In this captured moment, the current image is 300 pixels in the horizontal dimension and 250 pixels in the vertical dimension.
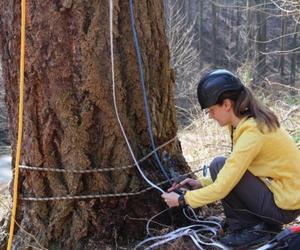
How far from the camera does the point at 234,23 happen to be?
30.7 meters

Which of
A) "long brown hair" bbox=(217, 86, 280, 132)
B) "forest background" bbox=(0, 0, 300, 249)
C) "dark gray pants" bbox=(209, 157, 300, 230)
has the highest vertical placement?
"long brown hair" bbox=(217, 86, 280, 132)

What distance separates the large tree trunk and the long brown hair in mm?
547

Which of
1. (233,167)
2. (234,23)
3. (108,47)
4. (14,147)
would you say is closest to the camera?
(233,167)

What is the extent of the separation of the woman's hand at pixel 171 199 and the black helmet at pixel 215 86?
544 mm

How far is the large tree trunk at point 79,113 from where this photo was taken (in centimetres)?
293

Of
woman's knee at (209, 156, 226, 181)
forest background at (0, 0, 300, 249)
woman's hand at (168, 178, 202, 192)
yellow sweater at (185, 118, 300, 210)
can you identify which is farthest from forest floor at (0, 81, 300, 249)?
yellow sweater at (185, 118, 300, 210)

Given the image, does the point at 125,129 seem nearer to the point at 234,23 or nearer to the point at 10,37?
the point at 10,37

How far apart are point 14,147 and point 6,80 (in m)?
0.43

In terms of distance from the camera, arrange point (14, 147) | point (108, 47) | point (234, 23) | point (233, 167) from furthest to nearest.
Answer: point (234, 23) < point (14, 147) < point (108, 47) < point (233, 167)

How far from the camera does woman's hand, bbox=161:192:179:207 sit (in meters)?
2.98

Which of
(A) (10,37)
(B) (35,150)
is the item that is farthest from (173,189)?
(A) (10,37)

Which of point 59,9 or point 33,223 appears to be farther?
point 33,223

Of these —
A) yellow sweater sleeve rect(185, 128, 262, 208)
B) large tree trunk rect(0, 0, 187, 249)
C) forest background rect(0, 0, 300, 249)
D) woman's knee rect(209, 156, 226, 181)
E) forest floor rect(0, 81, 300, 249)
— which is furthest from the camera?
forest background rect(0, 0, 300, 249)

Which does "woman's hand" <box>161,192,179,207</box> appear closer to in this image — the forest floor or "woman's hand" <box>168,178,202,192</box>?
"woman's hand" <box>168,178,202,192</box>
